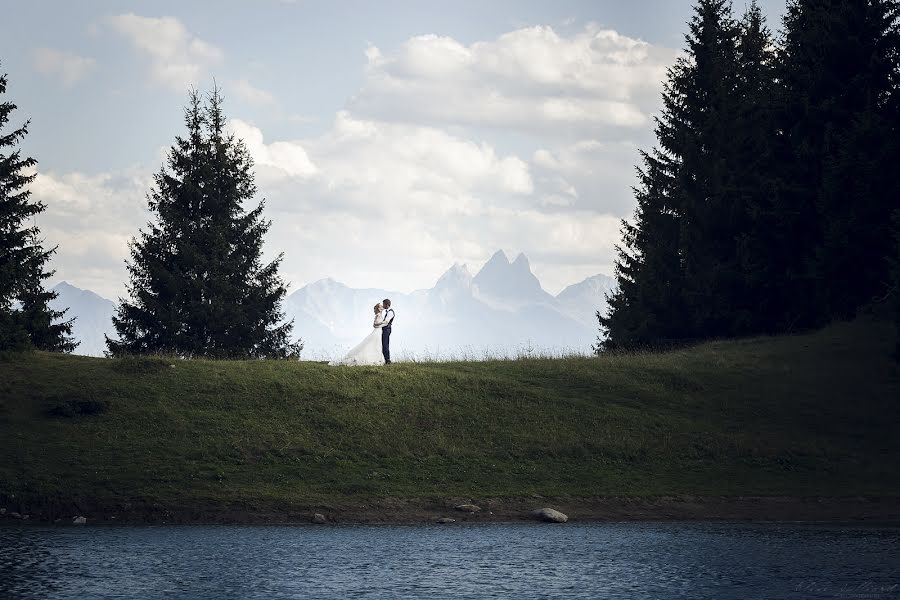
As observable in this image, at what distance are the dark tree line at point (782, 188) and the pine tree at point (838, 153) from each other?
0.08 m

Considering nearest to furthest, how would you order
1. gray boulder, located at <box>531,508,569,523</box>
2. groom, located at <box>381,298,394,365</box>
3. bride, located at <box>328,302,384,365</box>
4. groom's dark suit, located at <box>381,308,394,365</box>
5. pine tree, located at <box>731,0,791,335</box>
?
1. gray boulder, located at <box>531,508,569,523</box>
2. groom, located at <box>381,298,394,365</box>
3. groom's dark suit, located at <box>381,308,394,365</box>
4. bride, located at <box>328,302,384,365</box>
5. pine tree, located at <box>731,0,791,335</box>

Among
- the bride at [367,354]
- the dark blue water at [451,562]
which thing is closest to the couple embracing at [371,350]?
the bride at [367,354]

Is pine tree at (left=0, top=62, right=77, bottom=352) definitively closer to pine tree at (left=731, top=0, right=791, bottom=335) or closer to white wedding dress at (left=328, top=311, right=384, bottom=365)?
white wedding dress at (left=328, top=311, right=384, bottom=365)

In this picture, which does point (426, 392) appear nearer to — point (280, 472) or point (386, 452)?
point (386, 452)

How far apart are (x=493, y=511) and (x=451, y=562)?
10105mm

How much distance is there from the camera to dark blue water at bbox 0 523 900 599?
20.8m

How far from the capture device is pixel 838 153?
57.6 metres

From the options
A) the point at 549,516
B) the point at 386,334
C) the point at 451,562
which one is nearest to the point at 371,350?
the point at 386,334

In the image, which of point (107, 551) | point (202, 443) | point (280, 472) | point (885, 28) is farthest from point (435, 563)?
point (885, 28)

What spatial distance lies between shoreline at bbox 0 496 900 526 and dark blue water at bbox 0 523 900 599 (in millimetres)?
1502

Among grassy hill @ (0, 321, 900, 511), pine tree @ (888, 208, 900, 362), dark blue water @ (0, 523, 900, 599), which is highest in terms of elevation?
pine tree @ (888, 208, 900, 362)

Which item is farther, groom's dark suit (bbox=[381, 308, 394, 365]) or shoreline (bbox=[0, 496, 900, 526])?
groom's dark suit (bbox=[381, 308, 394, 365])

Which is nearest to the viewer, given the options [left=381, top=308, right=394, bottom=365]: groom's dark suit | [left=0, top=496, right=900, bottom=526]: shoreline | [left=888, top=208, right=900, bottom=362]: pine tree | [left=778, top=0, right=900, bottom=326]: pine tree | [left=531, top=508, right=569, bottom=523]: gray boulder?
[left=0, top=496, right=900, bottom=526]: shoreline

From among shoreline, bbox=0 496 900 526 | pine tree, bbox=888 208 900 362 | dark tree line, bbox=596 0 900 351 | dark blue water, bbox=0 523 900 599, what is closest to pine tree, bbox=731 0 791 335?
dark tree line, bbox=596 0 900 351
